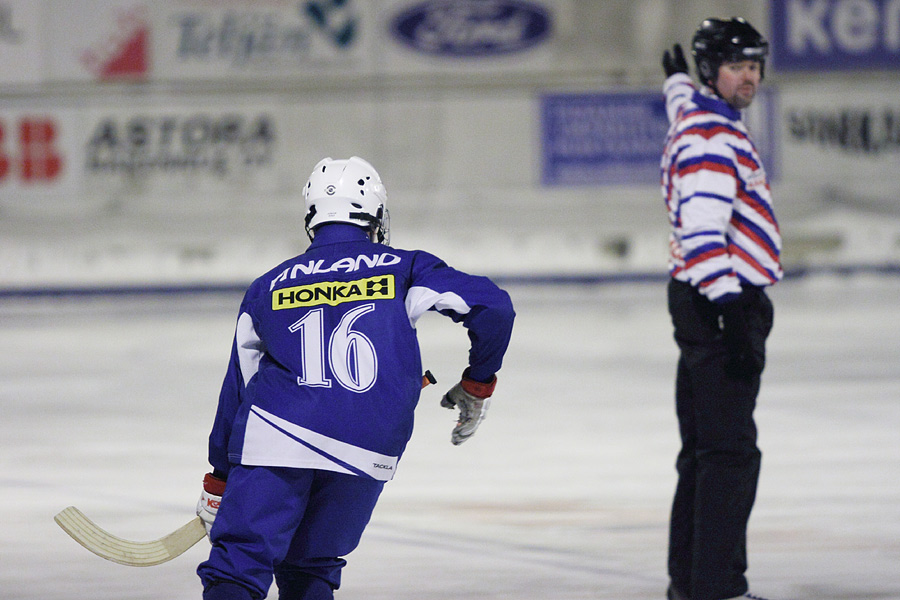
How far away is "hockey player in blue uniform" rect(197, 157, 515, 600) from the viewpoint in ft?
9.50

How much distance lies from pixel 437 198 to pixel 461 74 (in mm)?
2088

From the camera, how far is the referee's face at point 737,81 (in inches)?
155

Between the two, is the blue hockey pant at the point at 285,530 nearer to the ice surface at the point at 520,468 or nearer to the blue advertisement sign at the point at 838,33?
the ice surface at the point at 520,468

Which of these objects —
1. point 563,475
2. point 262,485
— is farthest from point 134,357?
point 262,485

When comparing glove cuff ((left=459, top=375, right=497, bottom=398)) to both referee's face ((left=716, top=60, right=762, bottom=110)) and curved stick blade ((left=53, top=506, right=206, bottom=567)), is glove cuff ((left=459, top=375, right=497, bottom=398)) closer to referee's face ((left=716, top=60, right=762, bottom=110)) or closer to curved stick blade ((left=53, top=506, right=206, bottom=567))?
curved stick blade ((left=53, top=506, right=206, bottom=567))

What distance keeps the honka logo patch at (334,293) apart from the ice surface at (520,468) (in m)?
1.65

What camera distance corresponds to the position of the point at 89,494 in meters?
5.91

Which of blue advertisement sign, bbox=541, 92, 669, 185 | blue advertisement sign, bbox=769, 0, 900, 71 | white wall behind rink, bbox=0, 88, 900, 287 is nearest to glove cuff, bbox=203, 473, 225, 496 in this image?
white wall behind rink, bbox=0, 88, 900, 287

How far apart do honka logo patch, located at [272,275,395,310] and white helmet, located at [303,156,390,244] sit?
0.82 feet

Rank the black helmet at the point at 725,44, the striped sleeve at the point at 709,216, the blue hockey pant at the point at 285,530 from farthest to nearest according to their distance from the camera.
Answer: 1. the black helmet at the point at 725,44
2. the striped sleeve at the point at 709,216
3. the blue hockey pant at the point at 285,530

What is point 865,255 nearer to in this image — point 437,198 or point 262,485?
point 437,198

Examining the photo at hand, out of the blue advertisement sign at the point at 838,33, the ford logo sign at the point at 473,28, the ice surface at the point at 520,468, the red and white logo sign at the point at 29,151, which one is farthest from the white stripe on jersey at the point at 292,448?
the blue advertisement sign at the point at 838,33

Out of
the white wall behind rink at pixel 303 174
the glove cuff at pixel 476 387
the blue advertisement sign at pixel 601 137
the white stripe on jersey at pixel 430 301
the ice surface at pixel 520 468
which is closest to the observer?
the white stripe on jersey at pixel 430 301

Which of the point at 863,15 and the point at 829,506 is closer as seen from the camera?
the point at 829,506
